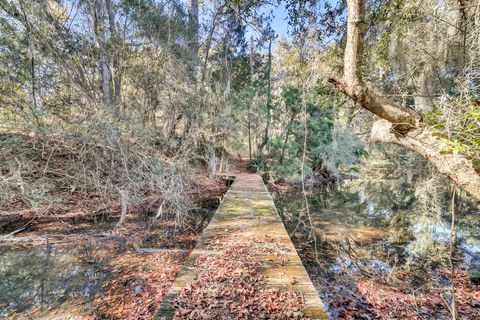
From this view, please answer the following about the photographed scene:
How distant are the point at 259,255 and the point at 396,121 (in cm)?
236

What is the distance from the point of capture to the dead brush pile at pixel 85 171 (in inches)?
241

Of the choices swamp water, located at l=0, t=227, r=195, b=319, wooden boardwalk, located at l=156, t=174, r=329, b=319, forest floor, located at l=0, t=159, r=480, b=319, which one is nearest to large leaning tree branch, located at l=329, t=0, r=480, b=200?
forest floor, located at l=0, t=159, r=480, b=319

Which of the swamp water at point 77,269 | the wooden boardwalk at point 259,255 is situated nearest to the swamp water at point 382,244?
the wooden boardwalk at point 259,255

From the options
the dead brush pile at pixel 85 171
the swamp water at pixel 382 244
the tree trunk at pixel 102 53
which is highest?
the tree trunk at pixel 102 53

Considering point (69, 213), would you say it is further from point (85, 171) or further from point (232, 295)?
point (232, 295)

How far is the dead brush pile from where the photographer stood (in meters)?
6.12

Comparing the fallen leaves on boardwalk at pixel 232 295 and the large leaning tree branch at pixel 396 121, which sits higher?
the large leaning tree branch at pixel 396 121

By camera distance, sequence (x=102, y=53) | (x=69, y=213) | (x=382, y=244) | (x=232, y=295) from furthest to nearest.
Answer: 1. (x=102, y=53)
2. (x=69, y=213)
3. (x=382, y=244)
4. (x=232, y=295)

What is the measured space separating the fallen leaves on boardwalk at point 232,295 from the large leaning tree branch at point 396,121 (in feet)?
6.02

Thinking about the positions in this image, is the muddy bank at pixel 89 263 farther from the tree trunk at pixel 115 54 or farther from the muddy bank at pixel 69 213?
the tree trunk at pixel 115 54

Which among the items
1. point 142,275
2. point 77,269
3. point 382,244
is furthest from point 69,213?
point 382,244

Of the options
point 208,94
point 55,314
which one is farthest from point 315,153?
point 55,314

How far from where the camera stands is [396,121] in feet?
8.29

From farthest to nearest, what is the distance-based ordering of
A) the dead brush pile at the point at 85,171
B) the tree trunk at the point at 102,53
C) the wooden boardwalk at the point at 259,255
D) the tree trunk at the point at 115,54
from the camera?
the tree trunk at the point at 115,54 → the tree trunk at the point at 102,53 → the dead brush pile at the point at 85,171 → the wooden boardwalk at the point at 259,255
